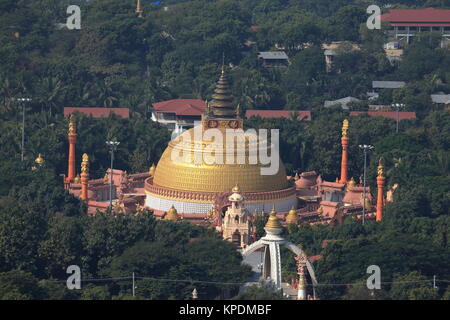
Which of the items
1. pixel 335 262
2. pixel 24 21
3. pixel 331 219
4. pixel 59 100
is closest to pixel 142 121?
pixel 59 100

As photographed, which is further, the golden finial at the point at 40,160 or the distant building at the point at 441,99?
the distant building at the point at 441,99

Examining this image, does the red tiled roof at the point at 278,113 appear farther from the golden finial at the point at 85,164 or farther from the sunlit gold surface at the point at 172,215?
the sunlit gold surface at the point at 172,215

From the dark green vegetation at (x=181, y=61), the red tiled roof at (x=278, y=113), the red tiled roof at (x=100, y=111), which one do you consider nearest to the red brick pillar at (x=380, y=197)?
the red tiled roof at (x=278, y=113)

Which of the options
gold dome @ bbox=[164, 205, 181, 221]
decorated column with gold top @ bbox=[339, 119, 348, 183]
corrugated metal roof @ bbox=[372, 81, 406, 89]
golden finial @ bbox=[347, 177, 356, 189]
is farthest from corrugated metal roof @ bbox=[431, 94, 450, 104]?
gold dome @ bbox=[164, 205, 181, 221]

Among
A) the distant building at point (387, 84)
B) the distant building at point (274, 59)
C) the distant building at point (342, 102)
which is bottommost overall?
the distant building at point (342, 102)

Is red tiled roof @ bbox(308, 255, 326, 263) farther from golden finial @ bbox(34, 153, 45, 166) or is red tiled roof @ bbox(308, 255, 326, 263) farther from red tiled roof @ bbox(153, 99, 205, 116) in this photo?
red tiled roof @ bbox(153, 99, 205, 116)

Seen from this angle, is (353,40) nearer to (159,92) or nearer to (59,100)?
(159,92)

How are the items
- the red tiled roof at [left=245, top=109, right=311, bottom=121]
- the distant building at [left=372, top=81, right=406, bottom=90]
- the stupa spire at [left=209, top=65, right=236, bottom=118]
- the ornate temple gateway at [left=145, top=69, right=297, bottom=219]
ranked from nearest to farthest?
the ornate temple gateway at [left=145, top=69, right=297, bottom=219]
the stupa spire at [left=209, top=65, right=236, bottom=118]
the red tiled roof at [left=245, top=109, right=311, bottom=121]
the distant building at [left=372, top=81, right=406, bottom=90]
